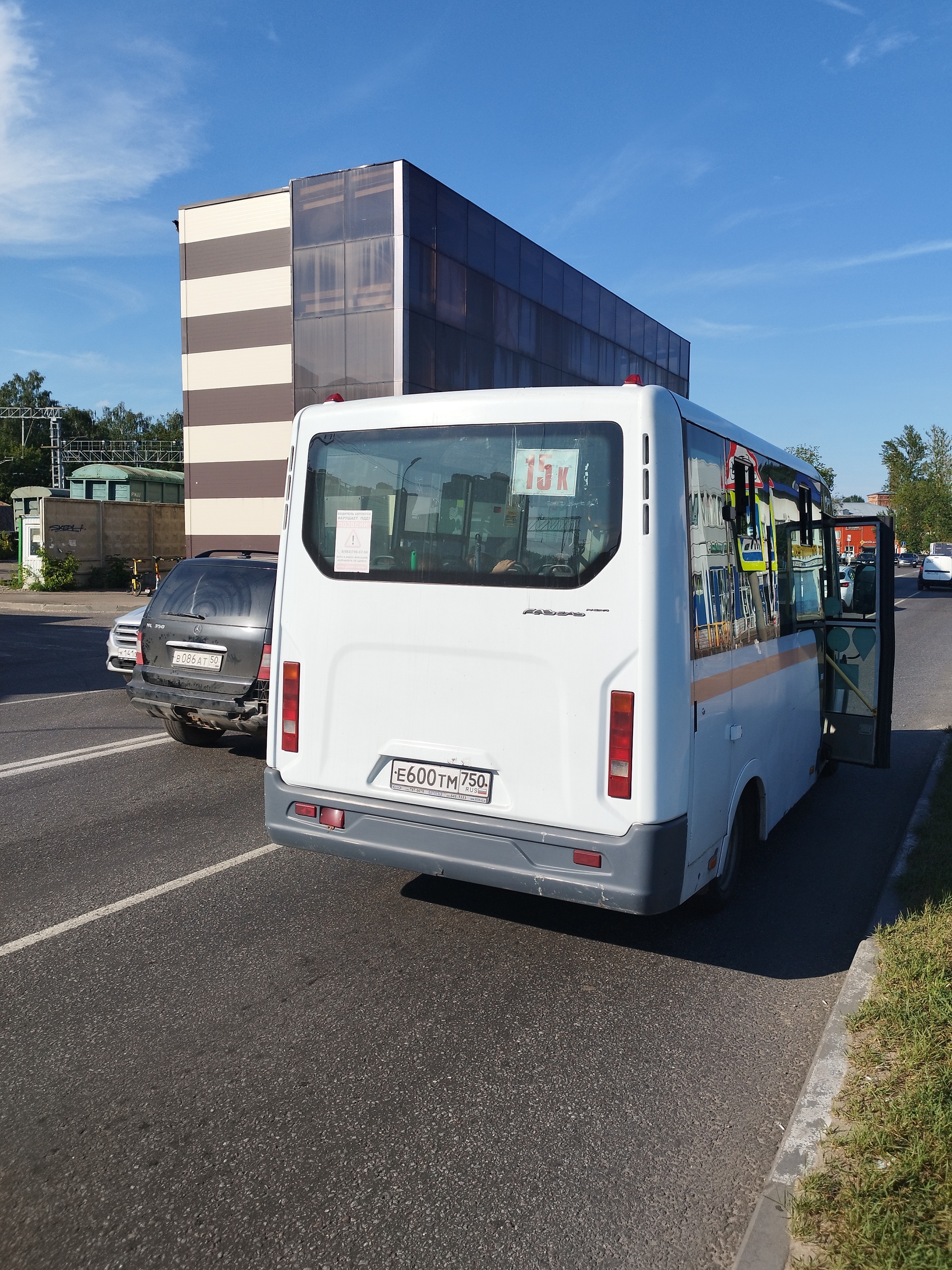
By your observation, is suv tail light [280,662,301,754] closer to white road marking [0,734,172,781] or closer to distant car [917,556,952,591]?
white road marking [0,734,172,781]

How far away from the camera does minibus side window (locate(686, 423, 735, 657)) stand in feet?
13.9

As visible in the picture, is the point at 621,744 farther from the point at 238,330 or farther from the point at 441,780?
the point at 238,330

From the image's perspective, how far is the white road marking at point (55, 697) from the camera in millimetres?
11586

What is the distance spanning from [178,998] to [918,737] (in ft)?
28.2

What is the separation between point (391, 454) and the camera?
15.2ft

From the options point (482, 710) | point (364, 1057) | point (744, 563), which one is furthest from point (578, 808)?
point (744, 563)

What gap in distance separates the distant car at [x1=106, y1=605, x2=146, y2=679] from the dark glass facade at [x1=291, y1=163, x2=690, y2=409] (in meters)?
17.3

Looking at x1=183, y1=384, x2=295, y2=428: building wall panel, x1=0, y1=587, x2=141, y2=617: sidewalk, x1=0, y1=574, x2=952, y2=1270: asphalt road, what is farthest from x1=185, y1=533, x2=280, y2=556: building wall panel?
x1=0, y1=574, x2=952, y2=1270: asphalt road

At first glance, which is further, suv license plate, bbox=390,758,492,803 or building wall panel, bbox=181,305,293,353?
building wall panel, bbox=181,305,293,353

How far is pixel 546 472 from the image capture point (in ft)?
13.8

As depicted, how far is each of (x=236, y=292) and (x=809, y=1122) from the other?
32.9m

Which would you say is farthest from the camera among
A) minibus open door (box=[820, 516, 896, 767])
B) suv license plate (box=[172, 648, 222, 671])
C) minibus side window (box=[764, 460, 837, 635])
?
suv license plate (box=[172, 648, 222, 671])

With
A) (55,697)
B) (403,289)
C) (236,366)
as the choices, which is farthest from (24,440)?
(55,697)

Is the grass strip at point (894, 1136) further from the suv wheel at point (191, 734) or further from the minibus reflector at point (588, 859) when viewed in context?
the suv wheel at point (191, 734)
